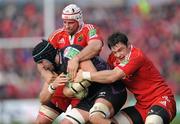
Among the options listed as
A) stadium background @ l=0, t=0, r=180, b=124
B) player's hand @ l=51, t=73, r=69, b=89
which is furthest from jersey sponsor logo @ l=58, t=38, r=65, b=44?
stadium background @ l=0, t=0, r=180, b=124

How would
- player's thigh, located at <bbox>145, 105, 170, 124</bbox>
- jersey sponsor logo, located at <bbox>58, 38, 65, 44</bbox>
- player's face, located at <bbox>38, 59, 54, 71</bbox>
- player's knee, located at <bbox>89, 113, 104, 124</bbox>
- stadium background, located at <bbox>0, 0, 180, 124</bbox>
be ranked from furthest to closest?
stadium background, located at <bbox>0, 0, 180, 124</bbox>, jersey sponsor logo, located at <bbox>58, 38, 65, 44</bbox>, player's face, located at <bbox>38, 59, 54, 71</bbox>, player's thigh, located at <bbox>145, 105, 170, 124</bbox>, player's knee, located at <bbox>89, 113, 104, 124</bbox>

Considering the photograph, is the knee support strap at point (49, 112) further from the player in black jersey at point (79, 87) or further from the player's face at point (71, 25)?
the player's face at point (71, 25)

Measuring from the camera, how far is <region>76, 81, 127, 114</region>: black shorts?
11281 mm

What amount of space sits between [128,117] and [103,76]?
2.76ft

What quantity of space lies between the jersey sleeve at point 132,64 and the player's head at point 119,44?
118mm

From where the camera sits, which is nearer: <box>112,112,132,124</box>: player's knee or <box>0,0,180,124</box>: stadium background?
<box>112,112,132,124</box>: player's knee

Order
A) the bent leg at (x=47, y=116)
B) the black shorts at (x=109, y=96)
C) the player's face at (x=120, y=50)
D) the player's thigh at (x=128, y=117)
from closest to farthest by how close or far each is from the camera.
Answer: the player's face at (x=120, y=50), the black shorts at (x=109, y=96), the player's thigh at (x=128, y=117), the bent leg at (x=47, y=116)

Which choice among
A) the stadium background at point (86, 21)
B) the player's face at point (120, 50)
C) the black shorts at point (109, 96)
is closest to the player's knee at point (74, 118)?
the black shorts at point (109, 96)

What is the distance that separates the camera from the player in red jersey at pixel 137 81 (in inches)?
438

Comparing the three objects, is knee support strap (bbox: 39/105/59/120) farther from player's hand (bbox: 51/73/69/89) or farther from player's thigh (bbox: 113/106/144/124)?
player's thigh (bbox: 113/106/144/124)

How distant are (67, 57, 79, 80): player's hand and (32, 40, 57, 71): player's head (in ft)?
1.05

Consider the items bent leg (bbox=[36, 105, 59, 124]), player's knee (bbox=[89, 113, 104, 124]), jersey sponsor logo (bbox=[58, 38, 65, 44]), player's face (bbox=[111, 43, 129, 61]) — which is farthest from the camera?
bent leg (bbox=[36, 105, 59, 124])

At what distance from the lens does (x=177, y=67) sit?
845 inches

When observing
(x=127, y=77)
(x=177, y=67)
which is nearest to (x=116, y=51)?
(x=127, y=77)
